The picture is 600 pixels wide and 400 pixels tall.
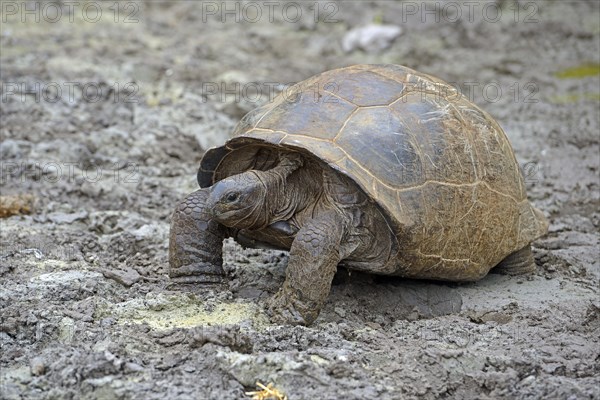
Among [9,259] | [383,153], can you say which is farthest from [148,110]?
[383,153]

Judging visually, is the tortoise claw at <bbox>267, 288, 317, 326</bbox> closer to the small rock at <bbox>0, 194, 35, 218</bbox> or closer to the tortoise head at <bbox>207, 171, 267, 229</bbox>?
the tortoise head at <bbox>207, 171, 267, 229</bbox>

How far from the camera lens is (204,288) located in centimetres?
494

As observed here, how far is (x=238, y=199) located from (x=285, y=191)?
1.00ft

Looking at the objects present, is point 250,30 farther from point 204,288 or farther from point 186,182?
point 204,288

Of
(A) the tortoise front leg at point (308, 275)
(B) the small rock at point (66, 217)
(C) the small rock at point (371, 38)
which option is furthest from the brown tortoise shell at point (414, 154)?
(C) the small rock at point (371, 38)

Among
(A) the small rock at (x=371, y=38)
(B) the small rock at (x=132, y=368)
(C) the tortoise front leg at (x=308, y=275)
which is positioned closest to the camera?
(B) the small rock at (x=132, y=368)

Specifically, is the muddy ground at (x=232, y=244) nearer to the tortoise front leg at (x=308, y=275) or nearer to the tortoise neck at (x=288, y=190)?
the tortoise front leg at (x=308, y=275)

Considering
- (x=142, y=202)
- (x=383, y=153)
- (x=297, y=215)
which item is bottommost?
(x=142, y=202)

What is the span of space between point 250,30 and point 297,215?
702 cm

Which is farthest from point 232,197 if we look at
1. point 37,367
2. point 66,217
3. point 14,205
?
point 14,205

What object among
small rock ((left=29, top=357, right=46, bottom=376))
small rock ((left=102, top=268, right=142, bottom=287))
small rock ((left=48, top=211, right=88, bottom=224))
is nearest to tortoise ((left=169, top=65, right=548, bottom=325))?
small rock ((left=102, top=268, right=142, bottom=287))

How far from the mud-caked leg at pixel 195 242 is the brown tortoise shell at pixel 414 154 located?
0.42 meters

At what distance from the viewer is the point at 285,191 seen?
4816mm

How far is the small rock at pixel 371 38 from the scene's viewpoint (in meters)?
10.9
